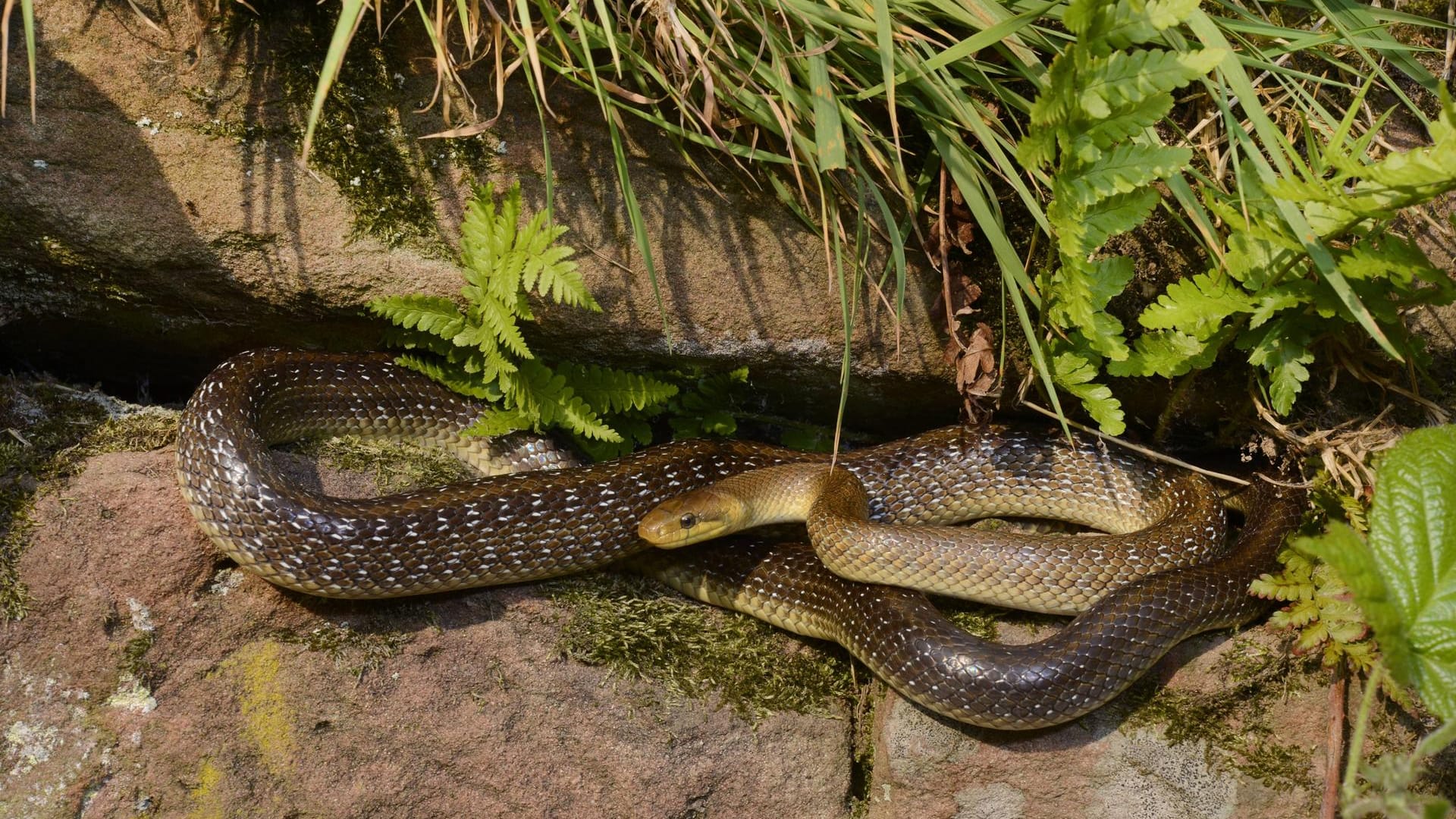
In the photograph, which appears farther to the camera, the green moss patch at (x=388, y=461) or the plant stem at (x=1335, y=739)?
the green moss patch at (x=388, y=461)

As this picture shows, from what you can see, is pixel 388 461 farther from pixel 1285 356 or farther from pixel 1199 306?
pixel 1285 356

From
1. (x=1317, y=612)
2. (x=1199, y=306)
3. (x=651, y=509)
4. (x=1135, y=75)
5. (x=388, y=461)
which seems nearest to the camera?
(x=1135, y=75)

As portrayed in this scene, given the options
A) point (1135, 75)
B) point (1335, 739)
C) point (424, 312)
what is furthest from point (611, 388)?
point (1335, 739)

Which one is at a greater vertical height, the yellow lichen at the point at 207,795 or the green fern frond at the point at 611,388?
the green fern frond at the point at 611,388

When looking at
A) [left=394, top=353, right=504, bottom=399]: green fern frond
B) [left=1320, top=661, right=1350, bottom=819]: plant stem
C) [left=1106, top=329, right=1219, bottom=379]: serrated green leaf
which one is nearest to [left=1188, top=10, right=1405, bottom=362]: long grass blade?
[left=1106, top=329, right=1219, bottom=379]: serrated green leaf

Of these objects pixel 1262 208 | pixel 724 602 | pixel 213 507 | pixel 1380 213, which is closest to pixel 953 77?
pixel 1262 208

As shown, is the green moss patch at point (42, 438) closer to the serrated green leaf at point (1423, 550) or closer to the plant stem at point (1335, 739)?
the serrated green leaf at point (1423, 550)

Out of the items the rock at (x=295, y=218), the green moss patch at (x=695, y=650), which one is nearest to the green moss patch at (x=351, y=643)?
the green moss patch at (x=695, y=650)
